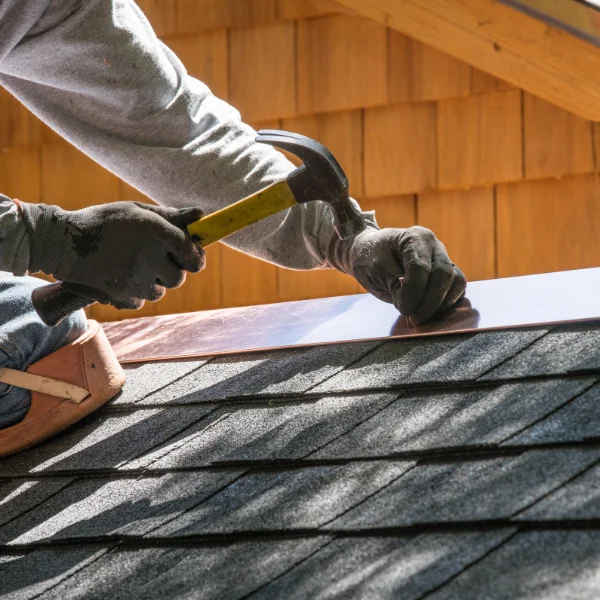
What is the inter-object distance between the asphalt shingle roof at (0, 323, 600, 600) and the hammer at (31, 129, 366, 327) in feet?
0.76

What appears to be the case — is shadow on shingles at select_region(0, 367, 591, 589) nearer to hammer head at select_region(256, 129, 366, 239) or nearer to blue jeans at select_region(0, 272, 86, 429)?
blue jeans at select_region(0, 272, 86, 429)

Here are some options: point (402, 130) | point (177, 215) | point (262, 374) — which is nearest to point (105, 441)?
point (262, 374)

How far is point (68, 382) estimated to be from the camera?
1.81 m

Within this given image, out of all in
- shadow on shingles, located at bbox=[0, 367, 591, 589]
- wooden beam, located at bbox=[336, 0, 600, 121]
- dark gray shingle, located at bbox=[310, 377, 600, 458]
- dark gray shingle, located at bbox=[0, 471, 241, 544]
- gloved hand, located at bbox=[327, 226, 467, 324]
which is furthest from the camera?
wooden beam, located at bbox=[336, 0, 600, 121]

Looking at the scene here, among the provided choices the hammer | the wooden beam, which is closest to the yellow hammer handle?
the hammer

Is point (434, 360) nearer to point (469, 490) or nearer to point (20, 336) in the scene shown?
point (469, 490)

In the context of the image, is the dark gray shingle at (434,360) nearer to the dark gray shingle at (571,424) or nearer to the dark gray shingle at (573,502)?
the dark gray shingle at (571,424)

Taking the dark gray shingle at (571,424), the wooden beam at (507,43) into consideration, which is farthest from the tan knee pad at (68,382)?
the wooden beam at (507,43)

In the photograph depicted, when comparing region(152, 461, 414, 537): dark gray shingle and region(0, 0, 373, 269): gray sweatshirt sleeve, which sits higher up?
region(0, 0, 373, 269): gray sweatshirt sleeve

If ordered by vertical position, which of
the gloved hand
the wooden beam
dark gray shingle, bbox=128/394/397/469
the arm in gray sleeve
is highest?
the wooden beam

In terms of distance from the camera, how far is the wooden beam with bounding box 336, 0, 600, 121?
120 inches

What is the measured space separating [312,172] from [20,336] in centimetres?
61

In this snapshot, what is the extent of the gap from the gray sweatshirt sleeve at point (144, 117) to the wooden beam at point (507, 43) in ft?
4.34

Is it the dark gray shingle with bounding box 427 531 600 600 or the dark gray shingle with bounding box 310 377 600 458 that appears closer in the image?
the dark gray shingle with bounding box 427 531 600 600
